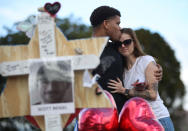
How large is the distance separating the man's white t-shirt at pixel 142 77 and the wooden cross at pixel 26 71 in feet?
2.54

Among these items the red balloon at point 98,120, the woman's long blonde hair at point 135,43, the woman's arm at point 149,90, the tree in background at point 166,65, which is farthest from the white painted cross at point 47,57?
the tree in background at point 166,65

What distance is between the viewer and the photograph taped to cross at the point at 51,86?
5.34 ft

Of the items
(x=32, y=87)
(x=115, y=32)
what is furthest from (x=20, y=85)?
(x=115, y=32)

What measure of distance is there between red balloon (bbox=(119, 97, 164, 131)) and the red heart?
2.85 feet

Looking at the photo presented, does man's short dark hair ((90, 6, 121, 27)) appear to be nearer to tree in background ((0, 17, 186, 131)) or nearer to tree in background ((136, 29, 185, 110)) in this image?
tree in background ((0, 17, 186, 131))

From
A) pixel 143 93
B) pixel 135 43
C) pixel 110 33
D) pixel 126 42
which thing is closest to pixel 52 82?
pixel 110 33

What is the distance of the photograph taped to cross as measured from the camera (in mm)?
1628

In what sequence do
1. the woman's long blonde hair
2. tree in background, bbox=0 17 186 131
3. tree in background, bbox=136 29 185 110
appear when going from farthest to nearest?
tree in background, bbox=136 29 185 110 → tree in background, bbox=0 17 186 131 → the woman's long blonde hair

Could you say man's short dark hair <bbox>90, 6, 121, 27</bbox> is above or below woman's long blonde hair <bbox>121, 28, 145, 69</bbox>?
above

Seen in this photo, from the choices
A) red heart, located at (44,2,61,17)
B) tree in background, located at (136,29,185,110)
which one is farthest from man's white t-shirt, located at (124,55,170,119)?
tree in background, located at (136,29,185,110)

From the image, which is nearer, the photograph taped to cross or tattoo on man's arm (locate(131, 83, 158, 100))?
the photograph taped to cross

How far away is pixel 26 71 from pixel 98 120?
58 centimetres

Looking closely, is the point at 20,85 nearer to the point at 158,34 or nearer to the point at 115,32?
the point at 115,32

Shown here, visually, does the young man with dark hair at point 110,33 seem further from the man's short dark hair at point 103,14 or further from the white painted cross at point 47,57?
the white painted cross at point 47,57
